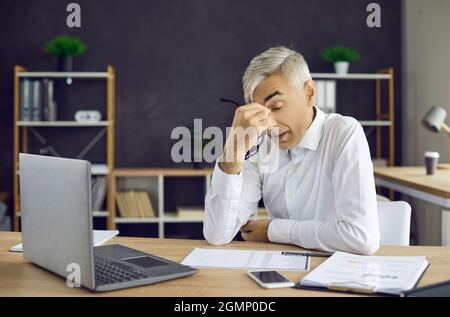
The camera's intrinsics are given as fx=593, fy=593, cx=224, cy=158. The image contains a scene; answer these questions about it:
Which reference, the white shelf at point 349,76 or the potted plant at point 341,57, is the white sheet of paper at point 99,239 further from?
the potted plant at point 341,57

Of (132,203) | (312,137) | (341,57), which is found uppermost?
(341,57)

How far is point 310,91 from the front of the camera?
1.90 meters

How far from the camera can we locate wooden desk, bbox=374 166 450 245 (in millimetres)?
2594

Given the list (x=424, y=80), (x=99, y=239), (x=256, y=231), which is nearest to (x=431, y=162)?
(x=424, y=80)

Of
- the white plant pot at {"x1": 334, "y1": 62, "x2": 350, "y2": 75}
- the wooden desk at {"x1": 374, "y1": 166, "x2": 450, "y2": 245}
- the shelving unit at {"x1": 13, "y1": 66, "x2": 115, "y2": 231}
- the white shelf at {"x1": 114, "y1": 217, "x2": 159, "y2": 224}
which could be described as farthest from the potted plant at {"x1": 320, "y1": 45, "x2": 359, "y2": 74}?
the white shelf at {"x1": 114, "y1": 217, "x2": 159, "y2": 224}

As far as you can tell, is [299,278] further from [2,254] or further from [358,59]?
[358,59]

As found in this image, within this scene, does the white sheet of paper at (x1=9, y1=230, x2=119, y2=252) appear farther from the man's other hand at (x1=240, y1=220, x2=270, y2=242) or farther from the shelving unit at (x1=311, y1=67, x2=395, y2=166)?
the shelving unit at (x1=311, y1=67, x2=395, y2=166)

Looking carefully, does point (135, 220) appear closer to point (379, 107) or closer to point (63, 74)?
point (63, 74)

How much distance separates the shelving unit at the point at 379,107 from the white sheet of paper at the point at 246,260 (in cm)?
278

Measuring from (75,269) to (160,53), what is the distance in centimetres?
333

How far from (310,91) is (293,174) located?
0.27 metres

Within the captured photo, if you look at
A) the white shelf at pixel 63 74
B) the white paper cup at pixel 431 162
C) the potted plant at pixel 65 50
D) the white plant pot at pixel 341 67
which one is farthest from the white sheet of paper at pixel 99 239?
the white plant pot at pixel 341 67
